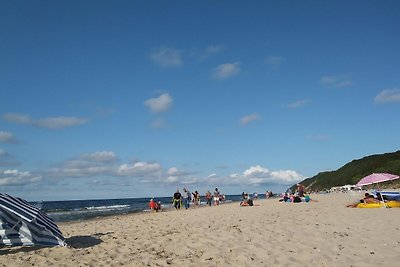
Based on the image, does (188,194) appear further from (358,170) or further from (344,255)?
(358,170)

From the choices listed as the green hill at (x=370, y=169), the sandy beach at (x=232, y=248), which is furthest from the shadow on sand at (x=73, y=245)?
the green hill at (x=370, y=169)

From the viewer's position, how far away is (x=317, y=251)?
27.9 feet

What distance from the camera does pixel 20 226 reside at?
341 inches

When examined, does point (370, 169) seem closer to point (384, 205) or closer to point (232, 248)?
point (384, 205)

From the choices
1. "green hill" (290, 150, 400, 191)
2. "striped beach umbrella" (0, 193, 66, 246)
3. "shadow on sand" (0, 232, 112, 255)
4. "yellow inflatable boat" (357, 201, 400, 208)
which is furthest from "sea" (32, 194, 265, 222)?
"green hill" (290, 150, 400, 191)

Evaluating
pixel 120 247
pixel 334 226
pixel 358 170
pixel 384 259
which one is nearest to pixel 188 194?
pixel 334 226

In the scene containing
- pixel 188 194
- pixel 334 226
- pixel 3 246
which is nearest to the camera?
pixel 3 246

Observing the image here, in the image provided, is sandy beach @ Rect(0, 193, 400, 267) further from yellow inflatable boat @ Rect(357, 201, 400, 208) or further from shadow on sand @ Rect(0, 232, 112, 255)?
yellow inflatable boat @ Rect(357, 201, 400, 208)

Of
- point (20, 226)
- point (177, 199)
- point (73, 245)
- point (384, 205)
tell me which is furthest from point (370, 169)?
point (20, 226)

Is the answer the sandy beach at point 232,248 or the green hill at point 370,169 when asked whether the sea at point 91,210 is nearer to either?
the sandy beach at point 232,248

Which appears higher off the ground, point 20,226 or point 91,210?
point 91,210

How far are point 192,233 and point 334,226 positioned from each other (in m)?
5.06

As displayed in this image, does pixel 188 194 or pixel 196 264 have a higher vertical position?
pixel 188 194

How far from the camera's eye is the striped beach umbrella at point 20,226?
8.50 m
